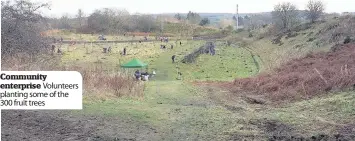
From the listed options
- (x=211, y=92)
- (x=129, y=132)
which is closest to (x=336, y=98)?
(x=129, y=132)

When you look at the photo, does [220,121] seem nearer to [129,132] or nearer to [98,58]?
[129,132]

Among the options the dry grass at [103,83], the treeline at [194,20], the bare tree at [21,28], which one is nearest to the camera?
the dry grass at [103,83]

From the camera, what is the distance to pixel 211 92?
19.8 metres

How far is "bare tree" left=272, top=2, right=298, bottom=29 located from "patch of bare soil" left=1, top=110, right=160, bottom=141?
6329 centimetres

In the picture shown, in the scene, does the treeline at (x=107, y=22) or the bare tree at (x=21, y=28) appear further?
the treeline at (x=107, y=22)

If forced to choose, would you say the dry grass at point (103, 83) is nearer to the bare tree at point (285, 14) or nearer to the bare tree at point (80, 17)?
the bare tree at point (285, 14)

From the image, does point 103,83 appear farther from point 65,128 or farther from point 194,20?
point 194,20

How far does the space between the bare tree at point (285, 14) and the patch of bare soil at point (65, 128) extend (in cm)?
6329

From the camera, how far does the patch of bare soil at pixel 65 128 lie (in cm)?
838

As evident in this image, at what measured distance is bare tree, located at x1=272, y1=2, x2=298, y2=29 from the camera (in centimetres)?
7156

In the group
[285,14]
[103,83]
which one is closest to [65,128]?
[103,83]

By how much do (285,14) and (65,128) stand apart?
67956mm

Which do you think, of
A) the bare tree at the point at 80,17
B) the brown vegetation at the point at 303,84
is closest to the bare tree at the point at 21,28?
the brown vegetation at the point at 303,84

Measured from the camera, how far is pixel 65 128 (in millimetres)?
9062
